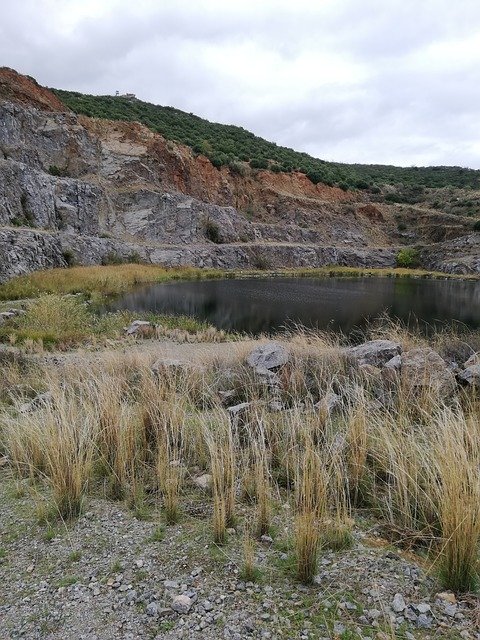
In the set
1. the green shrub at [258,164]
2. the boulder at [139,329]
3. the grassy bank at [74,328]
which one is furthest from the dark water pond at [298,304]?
the green shrub at [258,164]

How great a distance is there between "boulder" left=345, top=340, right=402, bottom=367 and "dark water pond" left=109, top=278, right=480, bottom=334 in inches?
272

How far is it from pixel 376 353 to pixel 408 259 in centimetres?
4705

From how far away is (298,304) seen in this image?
2288cm

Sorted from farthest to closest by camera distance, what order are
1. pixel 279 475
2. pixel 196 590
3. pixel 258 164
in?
pixel 258 164 → pixel 279 475 → pixel 196 590

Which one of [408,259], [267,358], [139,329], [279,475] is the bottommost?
[139,329]

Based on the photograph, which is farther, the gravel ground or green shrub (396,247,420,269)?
green shrub (396,247,420,269)

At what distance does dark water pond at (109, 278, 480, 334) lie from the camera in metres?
18.4

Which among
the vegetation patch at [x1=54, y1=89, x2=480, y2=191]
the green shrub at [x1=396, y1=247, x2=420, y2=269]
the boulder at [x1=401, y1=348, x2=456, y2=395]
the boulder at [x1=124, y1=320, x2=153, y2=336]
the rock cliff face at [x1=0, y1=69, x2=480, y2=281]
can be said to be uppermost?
the vegetation patch at [x1=54, y1=89, x2=480, y2=191]

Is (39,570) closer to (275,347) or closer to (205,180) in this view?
(275,347)

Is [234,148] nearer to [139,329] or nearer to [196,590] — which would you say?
[139,329]

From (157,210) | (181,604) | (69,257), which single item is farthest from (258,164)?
(181,604)

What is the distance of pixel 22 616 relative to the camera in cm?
235

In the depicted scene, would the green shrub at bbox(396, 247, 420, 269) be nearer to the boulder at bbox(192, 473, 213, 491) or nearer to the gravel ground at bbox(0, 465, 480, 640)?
the boulder at bbox(192, 473, 213, 491)

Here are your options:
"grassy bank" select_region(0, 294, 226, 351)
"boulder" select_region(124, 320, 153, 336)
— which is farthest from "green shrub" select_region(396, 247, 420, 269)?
"boulder" select_region(124, 320, 153, 336)
